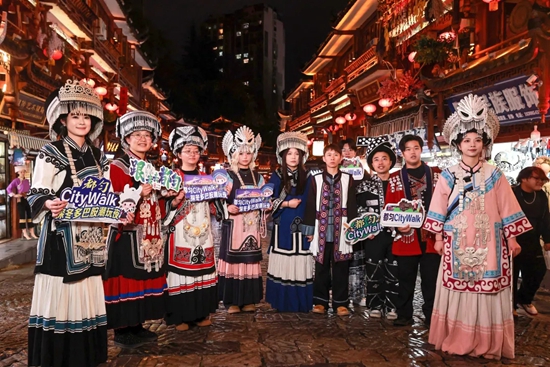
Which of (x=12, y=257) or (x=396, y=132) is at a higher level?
(x=396, y=132)

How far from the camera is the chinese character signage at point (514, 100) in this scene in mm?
8594

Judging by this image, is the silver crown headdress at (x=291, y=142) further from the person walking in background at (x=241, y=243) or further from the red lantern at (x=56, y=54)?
the red lantern at (x=56, y=54)

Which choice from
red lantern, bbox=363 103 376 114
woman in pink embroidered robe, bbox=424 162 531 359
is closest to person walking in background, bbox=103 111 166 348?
woman in pink embroidered robe, bbox=424 162 531 359

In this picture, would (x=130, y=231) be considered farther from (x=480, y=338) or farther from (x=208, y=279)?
(x=480, y=338)

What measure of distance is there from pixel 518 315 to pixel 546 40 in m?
4.47

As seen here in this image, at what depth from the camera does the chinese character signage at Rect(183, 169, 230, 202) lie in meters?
5.25

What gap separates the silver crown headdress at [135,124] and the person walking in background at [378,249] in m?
2.90

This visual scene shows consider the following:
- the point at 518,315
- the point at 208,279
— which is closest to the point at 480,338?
the point at 518,315

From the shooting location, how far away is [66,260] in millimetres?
3900

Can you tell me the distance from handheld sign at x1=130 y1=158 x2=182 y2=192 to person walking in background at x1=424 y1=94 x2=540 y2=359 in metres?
2.65

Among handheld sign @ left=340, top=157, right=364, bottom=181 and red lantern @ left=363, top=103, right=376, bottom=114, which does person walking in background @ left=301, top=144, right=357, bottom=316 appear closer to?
handheld sign @ left=340, top=157, right=364, bottom=181

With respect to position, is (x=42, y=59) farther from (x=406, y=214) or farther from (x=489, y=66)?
(x=406, y=214)

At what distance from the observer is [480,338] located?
445cm

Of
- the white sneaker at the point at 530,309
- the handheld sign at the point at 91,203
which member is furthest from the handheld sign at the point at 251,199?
the white sneaker at the point at 530,309
